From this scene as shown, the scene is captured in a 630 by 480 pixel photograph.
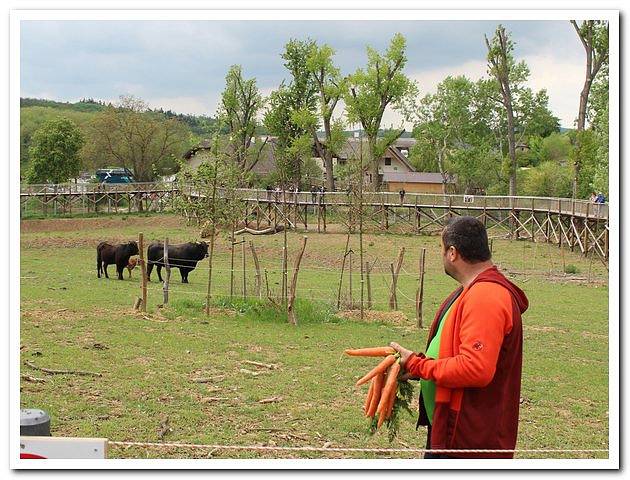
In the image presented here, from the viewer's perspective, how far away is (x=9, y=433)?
12.2ft

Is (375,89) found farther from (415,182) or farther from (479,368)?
(479,368)

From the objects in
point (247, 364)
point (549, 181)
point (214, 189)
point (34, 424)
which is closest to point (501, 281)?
point (34, 424)

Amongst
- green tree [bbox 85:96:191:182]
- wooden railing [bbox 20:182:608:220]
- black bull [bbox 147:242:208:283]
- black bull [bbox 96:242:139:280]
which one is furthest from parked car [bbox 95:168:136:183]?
black bull [bbox 147:242:208:283]

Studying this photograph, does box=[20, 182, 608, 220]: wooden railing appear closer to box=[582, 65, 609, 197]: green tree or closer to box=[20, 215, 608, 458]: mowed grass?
box=[582, 65, 609, 197]: green tree

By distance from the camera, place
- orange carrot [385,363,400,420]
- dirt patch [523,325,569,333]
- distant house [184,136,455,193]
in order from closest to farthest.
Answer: orange carrot [385,363,400,420] < dirt patch [523,325,569,333] < distant house [184,136,455,193]

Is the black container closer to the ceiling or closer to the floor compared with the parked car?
closer to the floor

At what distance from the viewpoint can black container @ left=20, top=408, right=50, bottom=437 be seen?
3.80m

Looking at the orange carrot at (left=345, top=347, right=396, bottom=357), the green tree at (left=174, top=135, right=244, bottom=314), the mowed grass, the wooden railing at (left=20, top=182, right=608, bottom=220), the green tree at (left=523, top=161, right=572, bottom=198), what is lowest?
the mowed grass

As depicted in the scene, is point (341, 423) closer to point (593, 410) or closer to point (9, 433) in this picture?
point (593, 410)

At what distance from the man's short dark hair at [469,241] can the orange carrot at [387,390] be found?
67 cm

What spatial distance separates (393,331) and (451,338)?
32.3 feet

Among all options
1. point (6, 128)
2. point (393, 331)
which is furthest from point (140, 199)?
point (6, 128)

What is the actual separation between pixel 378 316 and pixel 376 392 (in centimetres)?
1067

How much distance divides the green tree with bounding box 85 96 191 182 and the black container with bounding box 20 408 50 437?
5198 cm
